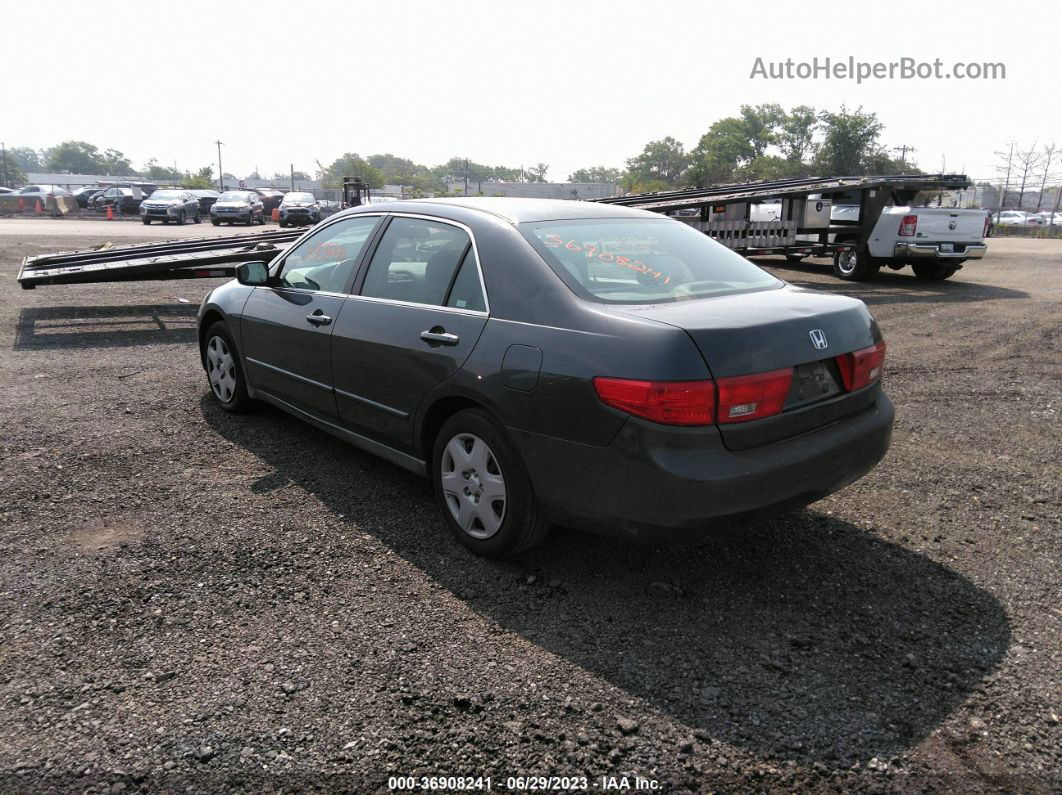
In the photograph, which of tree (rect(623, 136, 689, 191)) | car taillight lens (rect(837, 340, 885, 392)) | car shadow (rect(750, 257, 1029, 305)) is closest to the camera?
car taillight lens (rect(837, 340, 885, 392))

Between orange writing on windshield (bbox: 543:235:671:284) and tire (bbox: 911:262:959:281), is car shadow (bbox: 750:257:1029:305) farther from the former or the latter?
orange writing on windshield (bbox: 543:235:671:284)

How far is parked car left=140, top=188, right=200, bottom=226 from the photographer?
104 ft

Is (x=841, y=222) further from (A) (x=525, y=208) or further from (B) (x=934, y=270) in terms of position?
(A) (x=525, y=208)

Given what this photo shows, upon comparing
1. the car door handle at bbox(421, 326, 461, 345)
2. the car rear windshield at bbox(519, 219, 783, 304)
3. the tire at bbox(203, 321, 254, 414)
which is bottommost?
the tire at bbox(203, 321, 254, 414)

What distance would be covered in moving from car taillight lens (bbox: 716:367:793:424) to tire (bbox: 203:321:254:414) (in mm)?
3843

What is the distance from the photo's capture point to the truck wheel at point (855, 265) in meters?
15.0

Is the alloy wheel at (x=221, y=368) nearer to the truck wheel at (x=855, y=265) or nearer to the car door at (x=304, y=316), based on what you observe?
the car door at (x=304, y=316)

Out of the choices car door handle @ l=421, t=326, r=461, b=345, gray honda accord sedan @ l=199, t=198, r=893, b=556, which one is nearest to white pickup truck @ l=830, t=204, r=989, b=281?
gray honda accord sedan @ l=199, t=198, r=893, b=556

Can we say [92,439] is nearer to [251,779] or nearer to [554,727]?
[251,779]

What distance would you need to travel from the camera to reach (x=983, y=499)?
14.1 feet

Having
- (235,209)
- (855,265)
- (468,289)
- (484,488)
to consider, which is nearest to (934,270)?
(855,265)

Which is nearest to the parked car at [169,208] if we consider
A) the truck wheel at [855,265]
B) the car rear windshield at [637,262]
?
the truck wheel at [855,265]

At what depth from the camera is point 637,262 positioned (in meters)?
3.61

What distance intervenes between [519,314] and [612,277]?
1.55 ft
